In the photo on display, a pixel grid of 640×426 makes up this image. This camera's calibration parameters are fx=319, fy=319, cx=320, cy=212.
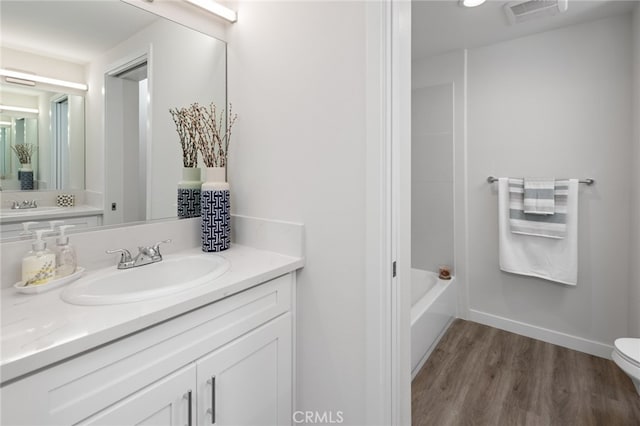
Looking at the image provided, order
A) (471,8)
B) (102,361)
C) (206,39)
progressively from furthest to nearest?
(471,8) < (206,39) < (102,361)

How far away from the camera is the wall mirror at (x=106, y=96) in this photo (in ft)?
3.45

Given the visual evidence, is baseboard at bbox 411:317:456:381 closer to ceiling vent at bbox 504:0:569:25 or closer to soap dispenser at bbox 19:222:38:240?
soap dispenser at bbox 19:222:38:240

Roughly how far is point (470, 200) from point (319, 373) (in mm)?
2006

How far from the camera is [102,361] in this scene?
2.40 ft

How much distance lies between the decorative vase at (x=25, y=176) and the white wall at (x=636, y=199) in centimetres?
294

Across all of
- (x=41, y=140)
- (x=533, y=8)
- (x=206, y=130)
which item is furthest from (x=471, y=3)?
(x=41, y=140)

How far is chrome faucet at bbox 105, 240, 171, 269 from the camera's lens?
116 centimetres

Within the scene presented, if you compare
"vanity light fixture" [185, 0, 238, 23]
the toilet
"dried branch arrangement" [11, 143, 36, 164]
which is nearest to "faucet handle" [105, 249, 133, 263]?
"dried branch arrangement" [11, 143, 36, 164]

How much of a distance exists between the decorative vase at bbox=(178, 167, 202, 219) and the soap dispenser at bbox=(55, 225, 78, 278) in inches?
18.4

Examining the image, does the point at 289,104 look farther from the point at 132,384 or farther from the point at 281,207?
the point at 132,384

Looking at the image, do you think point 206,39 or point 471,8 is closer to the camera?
point 206,39

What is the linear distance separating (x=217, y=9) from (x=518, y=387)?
2.55 m

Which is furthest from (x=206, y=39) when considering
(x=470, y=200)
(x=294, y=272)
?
(x=470, y=200)

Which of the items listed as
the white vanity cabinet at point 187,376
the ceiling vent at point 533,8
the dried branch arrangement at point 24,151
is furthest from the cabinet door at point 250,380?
the ceiling vent at point 533,8
